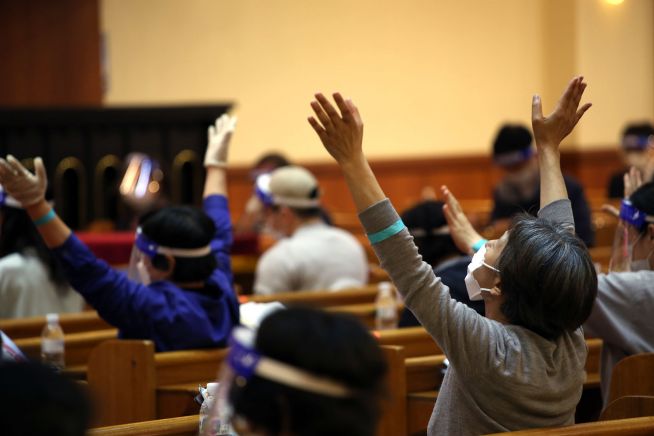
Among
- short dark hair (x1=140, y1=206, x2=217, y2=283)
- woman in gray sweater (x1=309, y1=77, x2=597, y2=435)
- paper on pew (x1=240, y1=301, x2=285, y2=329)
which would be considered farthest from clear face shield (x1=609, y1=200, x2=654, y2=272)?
short dark hair (x1=140, y1=206, x2=217, y2=283)

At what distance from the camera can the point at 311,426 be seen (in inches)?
57.3

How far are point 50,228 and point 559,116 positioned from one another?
5.43ft

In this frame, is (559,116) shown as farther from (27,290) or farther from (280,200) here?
(280,200)

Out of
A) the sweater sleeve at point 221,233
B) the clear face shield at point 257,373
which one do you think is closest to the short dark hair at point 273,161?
the sweater sleeve at point 221,233

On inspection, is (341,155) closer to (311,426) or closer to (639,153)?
(311,426)

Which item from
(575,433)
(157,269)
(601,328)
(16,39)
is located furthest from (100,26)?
(575,433)

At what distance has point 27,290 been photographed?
4.41 meters

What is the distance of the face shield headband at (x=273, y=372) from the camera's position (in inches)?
57.6

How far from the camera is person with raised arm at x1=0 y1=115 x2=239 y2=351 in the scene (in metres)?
3.23

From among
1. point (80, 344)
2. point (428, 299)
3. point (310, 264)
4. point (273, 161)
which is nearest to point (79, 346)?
point (80, 344)

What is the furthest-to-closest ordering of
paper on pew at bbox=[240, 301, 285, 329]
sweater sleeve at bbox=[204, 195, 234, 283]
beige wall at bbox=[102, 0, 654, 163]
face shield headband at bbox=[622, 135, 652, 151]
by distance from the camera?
beige wall at bbox=[102, 0, 654, 163], face shield headband at bbox=[622, 135, 652, 151], sweater sleeve at bbox=[204, 195, 234, 283], paper on pew at bbox=[240, 301, 285, 329]

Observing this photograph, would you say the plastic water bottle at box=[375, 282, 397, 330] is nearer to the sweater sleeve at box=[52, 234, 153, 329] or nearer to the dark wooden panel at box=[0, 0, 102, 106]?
the sweater sleeve at box=[52, 234, 153, 329]

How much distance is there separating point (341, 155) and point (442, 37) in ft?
31.5

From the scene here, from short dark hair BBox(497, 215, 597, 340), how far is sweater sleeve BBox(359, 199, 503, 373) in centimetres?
14
